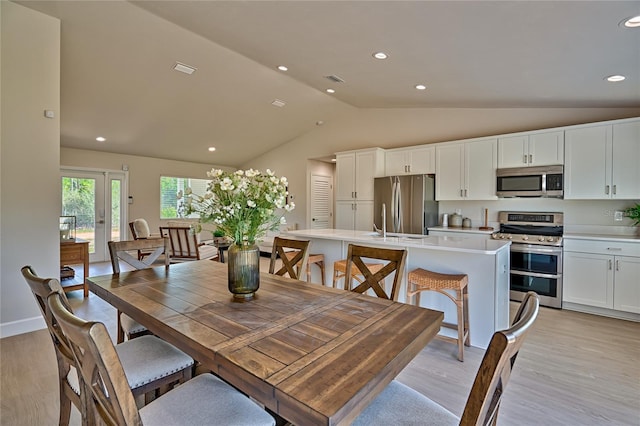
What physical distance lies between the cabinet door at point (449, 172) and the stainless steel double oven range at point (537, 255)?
2.92 ft

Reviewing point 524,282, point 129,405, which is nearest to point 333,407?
point 129,405

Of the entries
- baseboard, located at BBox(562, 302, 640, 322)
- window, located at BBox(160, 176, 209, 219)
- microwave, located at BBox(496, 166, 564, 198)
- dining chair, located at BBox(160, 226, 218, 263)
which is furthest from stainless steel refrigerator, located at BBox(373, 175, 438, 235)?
window, located at BBox(160, 176, 209, 219)

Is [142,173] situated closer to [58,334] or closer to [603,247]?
[58,334]

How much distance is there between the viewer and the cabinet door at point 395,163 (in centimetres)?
556

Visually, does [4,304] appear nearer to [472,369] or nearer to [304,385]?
[304,385]

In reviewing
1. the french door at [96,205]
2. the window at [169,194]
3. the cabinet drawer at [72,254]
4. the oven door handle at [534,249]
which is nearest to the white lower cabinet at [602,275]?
the oven door handle at [534,249]

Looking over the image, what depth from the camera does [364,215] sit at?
5.97m

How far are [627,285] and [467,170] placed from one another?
7.47 feet

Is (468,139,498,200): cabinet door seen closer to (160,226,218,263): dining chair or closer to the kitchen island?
the kitchen island

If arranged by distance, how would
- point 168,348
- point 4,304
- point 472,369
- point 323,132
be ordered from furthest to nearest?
point 323,132 → point 4,304 → point 472,369 → point 168,348

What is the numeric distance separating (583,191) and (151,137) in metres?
7.43

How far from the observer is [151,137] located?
6.58 metres

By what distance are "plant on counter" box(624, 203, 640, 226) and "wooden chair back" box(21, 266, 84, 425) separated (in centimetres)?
529

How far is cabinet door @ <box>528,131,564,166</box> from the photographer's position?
158 inches
